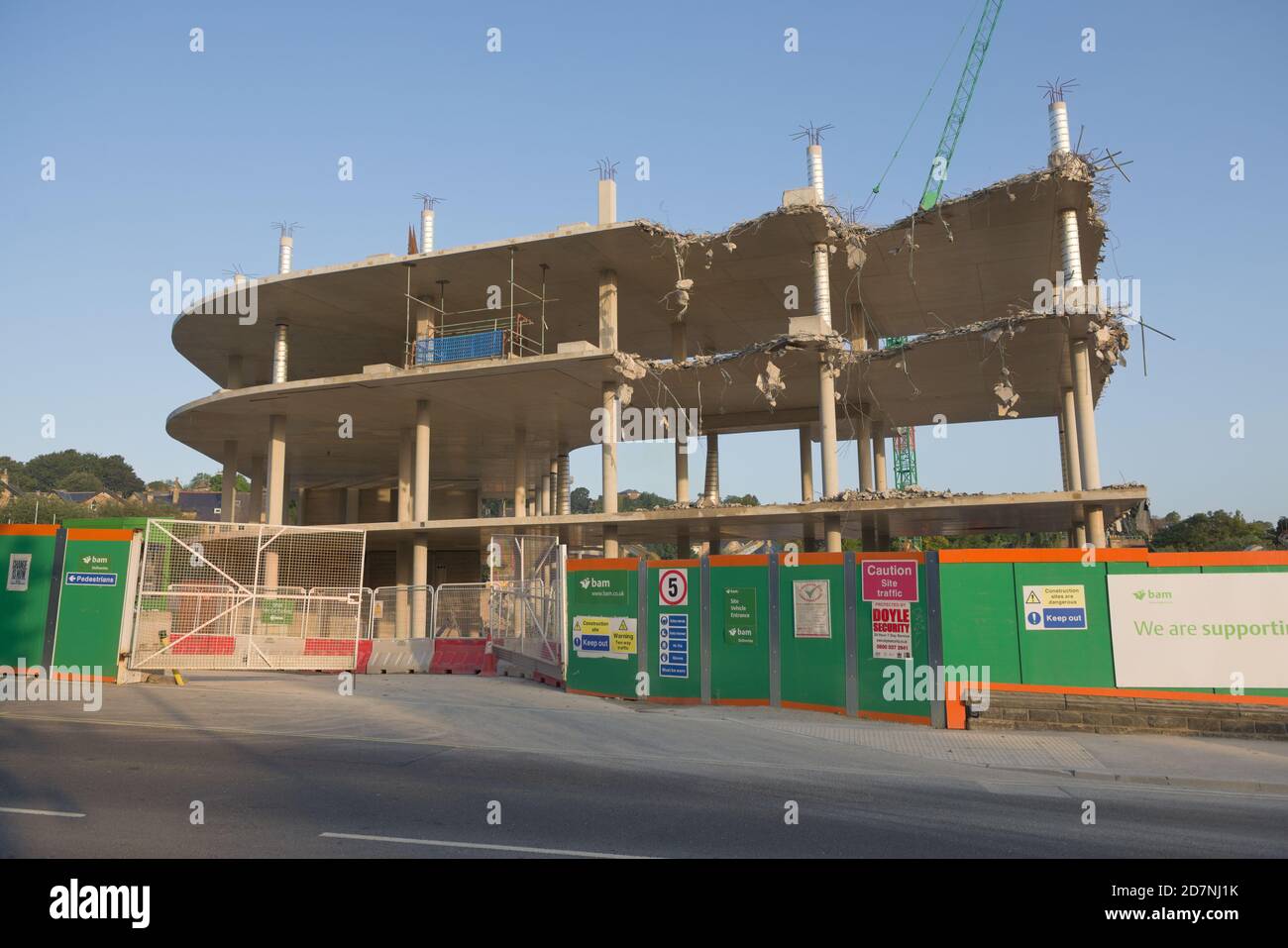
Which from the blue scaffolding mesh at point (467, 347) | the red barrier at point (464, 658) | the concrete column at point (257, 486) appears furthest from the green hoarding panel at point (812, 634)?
the concrete column at point (257, 486)

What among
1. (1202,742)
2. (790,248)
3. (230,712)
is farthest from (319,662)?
(790,248)

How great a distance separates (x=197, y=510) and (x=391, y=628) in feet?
311

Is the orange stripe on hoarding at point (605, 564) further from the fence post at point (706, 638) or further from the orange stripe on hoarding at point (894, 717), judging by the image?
the orange stripe on hoarding at point (894, 717)

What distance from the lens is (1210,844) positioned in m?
7.20

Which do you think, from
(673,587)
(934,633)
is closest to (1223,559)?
(934,633)

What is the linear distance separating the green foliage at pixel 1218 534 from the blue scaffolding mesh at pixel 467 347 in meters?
48.1

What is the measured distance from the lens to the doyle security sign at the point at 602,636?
16.7 metres

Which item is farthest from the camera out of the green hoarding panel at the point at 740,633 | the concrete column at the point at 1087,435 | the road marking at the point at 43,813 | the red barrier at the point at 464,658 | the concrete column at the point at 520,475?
the concrete column at the point at 520,475

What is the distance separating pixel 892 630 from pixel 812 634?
53.9 inches

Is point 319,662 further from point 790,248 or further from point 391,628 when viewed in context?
point 790,248

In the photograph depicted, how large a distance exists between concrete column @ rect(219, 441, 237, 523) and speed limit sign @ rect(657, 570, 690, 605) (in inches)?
1216

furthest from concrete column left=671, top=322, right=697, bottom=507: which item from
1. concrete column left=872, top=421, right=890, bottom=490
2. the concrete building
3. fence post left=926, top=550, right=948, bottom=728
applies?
fence post left=926, top=550, right=948, bottom=728

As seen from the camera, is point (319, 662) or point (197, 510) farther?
point (197, 510)

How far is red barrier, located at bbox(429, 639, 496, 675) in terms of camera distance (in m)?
21.1
